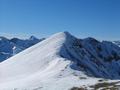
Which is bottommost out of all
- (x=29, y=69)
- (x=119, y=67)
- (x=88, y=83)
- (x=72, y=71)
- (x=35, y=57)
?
(x=88, y=83)

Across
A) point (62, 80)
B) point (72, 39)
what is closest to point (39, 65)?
point (62, 80)

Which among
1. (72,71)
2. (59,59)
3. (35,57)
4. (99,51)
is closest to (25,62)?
(35,57)

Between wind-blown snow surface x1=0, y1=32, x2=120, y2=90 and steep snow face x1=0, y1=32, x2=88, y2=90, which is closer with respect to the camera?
wind-blown snow surface x1=0, y1=32, x2=120, y2=90

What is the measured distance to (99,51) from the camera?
157 meters

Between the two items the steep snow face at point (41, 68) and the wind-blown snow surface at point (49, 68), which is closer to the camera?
the wind-blown snow surface at point (49, 68)

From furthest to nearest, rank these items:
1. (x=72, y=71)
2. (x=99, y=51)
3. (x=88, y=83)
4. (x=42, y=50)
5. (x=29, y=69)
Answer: (x=99, y=51)
(x=42, y=50)
(x=29, y=69)
(x=72, y=71)
(x=88, y=83)

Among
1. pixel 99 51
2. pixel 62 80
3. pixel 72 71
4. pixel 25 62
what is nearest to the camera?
pixel 62 80

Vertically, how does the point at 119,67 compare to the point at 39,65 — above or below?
above

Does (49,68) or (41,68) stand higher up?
(41,68)

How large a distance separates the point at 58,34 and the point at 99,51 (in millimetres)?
45533

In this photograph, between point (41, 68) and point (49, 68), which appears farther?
point (41, 68)

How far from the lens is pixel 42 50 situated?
97938 mm

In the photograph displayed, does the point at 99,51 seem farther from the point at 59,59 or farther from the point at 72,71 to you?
the point at 72,71

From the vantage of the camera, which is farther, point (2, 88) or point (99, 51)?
point (99, 51)
